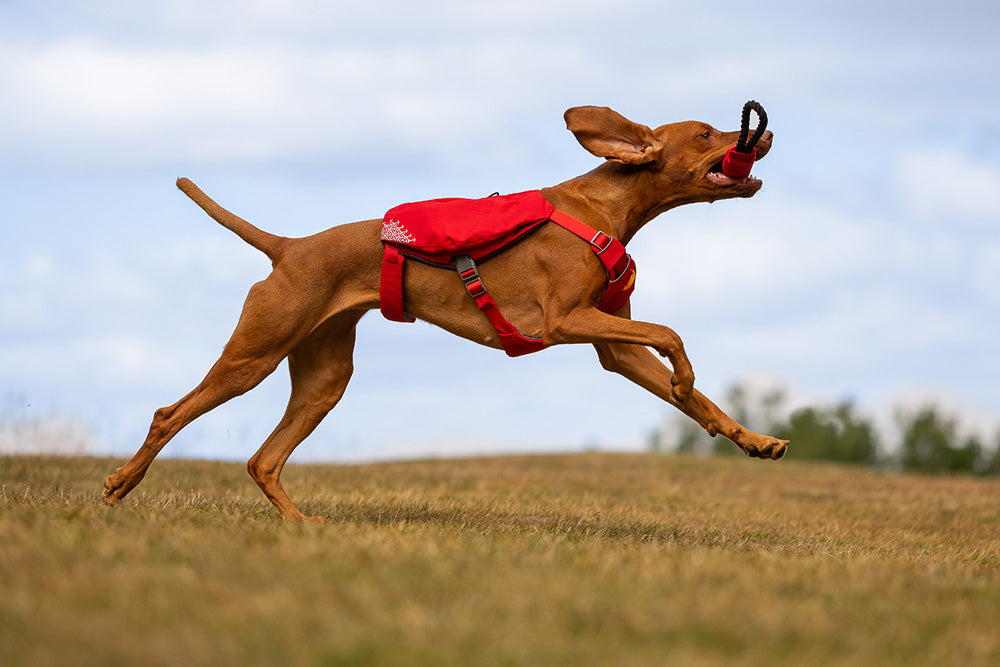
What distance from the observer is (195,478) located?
11422mm

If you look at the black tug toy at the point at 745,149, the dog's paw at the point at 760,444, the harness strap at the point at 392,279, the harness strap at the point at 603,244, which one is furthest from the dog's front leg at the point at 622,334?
the black tug toy at the point at 745,149

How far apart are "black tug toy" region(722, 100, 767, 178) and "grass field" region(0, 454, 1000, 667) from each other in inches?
94.2

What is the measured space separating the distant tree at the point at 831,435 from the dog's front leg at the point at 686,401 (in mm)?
28565

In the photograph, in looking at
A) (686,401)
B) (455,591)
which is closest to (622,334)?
(686,401)

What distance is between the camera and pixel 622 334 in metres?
6.39

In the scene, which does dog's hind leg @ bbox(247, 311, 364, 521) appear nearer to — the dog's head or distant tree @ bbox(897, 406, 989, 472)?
the dog's head

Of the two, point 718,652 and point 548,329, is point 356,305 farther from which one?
point 718,652

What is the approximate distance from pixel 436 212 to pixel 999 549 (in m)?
5.09

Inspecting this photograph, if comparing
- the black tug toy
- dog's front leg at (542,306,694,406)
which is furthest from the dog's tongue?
dog's front leg at (542,306,694,406)

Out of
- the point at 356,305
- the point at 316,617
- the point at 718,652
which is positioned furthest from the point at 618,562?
the point at 356,305

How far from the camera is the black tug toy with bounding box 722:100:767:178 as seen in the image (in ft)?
22.2

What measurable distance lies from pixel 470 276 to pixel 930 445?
30495mm

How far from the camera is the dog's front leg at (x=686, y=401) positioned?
6.37 m

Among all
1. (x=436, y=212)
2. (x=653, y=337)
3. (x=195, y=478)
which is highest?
(x=436, y=212)
